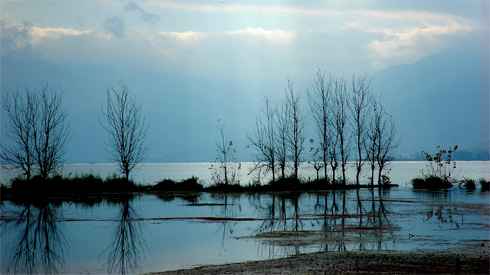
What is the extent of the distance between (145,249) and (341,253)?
16.2 ft

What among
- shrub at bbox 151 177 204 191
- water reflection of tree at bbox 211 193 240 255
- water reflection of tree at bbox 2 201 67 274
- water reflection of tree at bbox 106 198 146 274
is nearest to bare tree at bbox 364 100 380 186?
shrub at bbox 151 177 204 191

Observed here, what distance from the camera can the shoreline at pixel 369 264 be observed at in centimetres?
963

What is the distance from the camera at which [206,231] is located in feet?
52.4

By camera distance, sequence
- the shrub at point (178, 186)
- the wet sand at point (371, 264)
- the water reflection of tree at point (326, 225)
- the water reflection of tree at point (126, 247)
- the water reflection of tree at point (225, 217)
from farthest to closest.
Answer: the shrub at point (178, 186) < the water reflection of tree at point (225, 217) < the water reflection of tree at point (326, 225) < the water reflection of tree at point (126, 247) < the wet sand at point (371, 264)

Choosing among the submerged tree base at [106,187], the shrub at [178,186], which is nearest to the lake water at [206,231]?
the submerged tree base at [106,187]

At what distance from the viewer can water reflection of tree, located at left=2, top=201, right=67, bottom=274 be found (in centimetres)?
1116

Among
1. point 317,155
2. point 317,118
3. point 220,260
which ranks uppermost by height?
point 317,118

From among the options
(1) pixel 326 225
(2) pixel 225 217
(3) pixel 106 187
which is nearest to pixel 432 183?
(3) pixel 106 187

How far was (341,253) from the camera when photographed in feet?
37.7

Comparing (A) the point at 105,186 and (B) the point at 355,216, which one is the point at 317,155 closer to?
(A) the point at 105,186

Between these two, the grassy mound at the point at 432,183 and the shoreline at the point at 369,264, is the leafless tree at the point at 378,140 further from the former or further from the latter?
the shoreline at the point at 369,264

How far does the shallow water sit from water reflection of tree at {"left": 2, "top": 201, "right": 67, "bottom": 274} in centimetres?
2

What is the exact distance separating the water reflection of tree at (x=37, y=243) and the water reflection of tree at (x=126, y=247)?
1186 mm

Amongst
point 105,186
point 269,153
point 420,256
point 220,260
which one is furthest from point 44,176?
point 420,256
